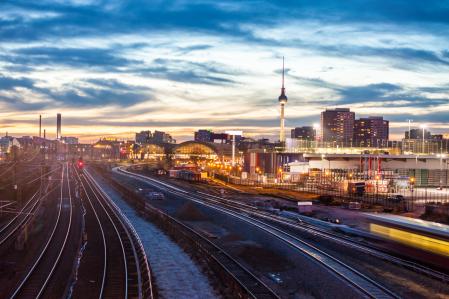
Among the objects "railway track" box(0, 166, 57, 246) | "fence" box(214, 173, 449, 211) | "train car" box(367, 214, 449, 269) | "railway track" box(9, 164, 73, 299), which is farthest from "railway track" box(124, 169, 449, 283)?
"railway track" box(0, 166, 57, 246)

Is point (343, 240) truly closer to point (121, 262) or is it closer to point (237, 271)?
point (237, 271)

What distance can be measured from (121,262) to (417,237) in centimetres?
1281

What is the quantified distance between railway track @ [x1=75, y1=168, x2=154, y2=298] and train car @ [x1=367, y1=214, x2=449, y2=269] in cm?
1049

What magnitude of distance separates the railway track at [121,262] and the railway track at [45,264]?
213cm

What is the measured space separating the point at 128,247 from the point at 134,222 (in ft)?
35.7

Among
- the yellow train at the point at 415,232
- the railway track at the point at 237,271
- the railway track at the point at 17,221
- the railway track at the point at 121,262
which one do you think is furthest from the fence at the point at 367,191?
the railway track at the point at 17,221

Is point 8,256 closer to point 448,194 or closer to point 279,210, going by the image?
point 279,210

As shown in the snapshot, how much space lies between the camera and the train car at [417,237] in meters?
20.1

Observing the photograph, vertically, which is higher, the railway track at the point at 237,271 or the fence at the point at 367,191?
the fence at the point at 367,191

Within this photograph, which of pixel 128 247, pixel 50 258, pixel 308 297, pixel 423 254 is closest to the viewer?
pixel 308 297

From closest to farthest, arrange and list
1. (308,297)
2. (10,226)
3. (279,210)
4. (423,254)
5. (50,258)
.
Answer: (308,297) → (423,254) → (50,258) → (10,226) → (279,210)

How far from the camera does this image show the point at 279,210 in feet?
149

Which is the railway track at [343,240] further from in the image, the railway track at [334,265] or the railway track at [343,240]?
the railway track at [334,265]

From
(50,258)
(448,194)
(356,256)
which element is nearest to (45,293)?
(50,258)
